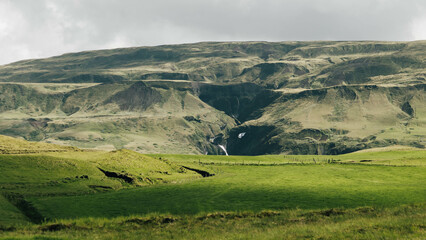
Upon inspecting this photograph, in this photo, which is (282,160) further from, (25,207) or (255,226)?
(255,226)

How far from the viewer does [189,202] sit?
44250 millimetres

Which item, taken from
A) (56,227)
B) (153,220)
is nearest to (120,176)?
(153,220)

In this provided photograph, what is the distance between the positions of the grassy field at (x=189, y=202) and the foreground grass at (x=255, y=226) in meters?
0.07

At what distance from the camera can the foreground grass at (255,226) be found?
998 inches

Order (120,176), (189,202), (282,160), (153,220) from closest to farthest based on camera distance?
(153,220)
(189,202)
(120,176)
(282,160)

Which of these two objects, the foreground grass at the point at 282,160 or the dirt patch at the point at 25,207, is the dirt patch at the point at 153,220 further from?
the foreground grass at the point at 282,160

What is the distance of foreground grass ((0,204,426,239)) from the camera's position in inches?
998

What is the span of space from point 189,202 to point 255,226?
15021 millimetres

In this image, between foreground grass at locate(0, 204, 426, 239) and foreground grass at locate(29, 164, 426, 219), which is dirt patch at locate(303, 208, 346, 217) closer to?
foreground grass at locate(0, 204, 426, 239)

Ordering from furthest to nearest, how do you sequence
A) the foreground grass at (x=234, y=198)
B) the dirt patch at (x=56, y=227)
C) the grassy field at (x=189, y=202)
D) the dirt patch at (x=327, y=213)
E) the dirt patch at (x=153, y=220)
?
the foreground grass at (x=234, y=198) → the dirt patch at (x=327, y=213) → the dirt patch at (x=153, y=220) → the dirt patch at (x=56, y=227) → the grassy field at (x=189, y=202)

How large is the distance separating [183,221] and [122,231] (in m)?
5.01

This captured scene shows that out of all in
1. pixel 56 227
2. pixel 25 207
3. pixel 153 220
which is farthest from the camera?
pixel 25 207

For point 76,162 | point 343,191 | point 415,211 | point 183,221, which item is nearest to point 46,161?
point 76,162

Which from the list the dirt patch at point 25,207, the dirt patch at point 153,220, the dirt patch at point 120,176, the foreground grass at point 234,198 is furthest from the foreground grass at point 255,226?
the dirt patch at point 120,176
